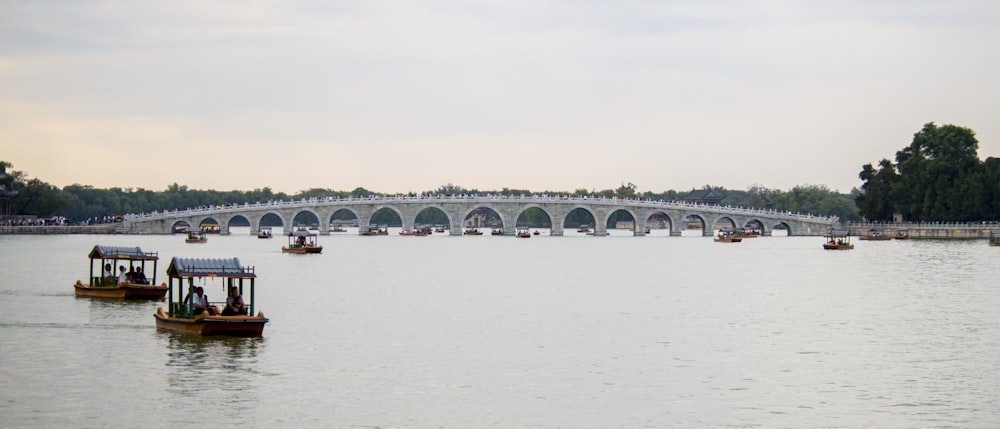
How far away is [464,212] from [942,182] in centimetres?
3960

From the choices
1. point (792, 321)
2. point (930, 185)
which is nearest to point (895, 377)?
point (792, 321)

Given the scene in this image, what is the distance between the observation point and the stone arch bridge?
104 m

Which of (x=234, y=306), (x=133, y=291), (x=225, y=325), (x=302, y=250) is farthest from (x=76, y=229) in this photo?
(x=225, y=325)

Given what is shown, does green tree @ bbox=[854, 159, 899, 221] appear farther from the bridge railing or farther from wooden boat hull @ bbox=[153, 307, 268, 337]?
wooden boat hull @ bbox=[153, 307, 268, 337]

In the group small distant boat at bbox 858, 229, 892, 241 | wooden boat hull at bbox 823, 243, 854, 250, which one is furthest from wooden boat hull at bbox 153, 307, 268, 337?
small distant boat at bbox 858, 229, 892, 241

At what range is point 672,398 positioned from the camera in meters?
19.2

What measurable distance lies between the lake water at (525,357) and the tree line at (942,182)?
1980 inches

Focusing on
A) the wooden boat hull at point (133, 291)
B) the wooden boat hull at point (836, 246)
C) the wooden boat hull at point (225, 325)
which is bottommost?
the wooden boat hull at point (225, 325)

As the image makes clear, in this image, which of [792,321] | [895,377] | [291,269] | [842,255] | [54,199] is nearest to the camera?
[895,377]

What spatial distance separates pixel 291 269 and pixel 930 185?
60.5 metres

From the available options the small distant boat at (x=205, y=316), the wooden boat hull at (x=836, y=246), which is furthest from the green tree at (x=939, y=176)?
the small distant boat at (x=205, y=316)

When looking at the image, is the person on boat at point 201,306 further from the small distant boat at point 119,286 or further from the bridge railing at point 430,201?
the bridge railing at point 430,201

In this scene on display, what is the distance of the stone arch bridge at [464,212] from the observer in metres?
104

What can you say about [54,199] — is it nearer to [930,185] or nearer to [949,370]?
[930,185]
